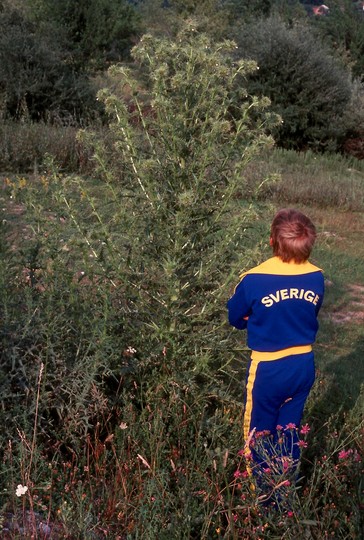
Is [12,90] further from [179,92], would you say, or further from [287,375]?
[287,375]

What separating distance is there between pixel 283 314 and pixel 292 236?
35 centimetres

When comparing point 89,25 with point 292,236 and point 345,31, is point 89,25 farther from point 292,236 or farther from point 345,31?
point 292,236

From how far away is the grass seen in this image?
346cm

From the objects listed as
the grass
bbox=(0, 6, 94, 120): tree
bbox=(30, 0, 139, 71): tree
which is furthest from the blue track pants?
bbox=(30, 0, 139, 71): tree

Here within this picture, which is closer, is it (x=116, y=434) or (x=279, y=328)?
(x=279, y=328)

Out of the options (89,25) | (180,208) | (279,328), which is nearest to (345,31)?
(89,25)

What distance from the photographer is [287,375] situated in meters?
4.00

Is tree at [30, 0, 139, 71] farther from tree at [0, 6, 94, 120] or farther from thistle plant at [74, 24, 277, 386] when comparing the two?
thistle plant at [74, 24, 277, 386]

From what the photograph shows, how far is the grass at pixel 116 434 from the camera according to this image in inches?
136

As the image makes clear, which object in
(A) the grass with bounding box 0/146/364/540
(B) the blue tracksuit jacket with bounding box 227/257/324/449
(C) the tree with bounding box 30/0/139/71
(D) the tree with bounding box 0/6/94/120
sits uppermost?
(B) the blue tracksuit jacket with bounding box 227/257/324/449

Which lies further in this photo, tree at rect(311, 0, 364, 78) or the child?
tree at rect(311, 0, 364, 78)

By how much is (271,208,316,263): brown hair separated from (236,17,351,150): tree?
12862mm

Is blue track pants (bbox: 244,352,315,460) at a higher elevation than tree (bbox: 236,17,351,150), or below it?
higher

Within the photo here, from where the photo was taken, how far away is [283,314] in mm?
4000
